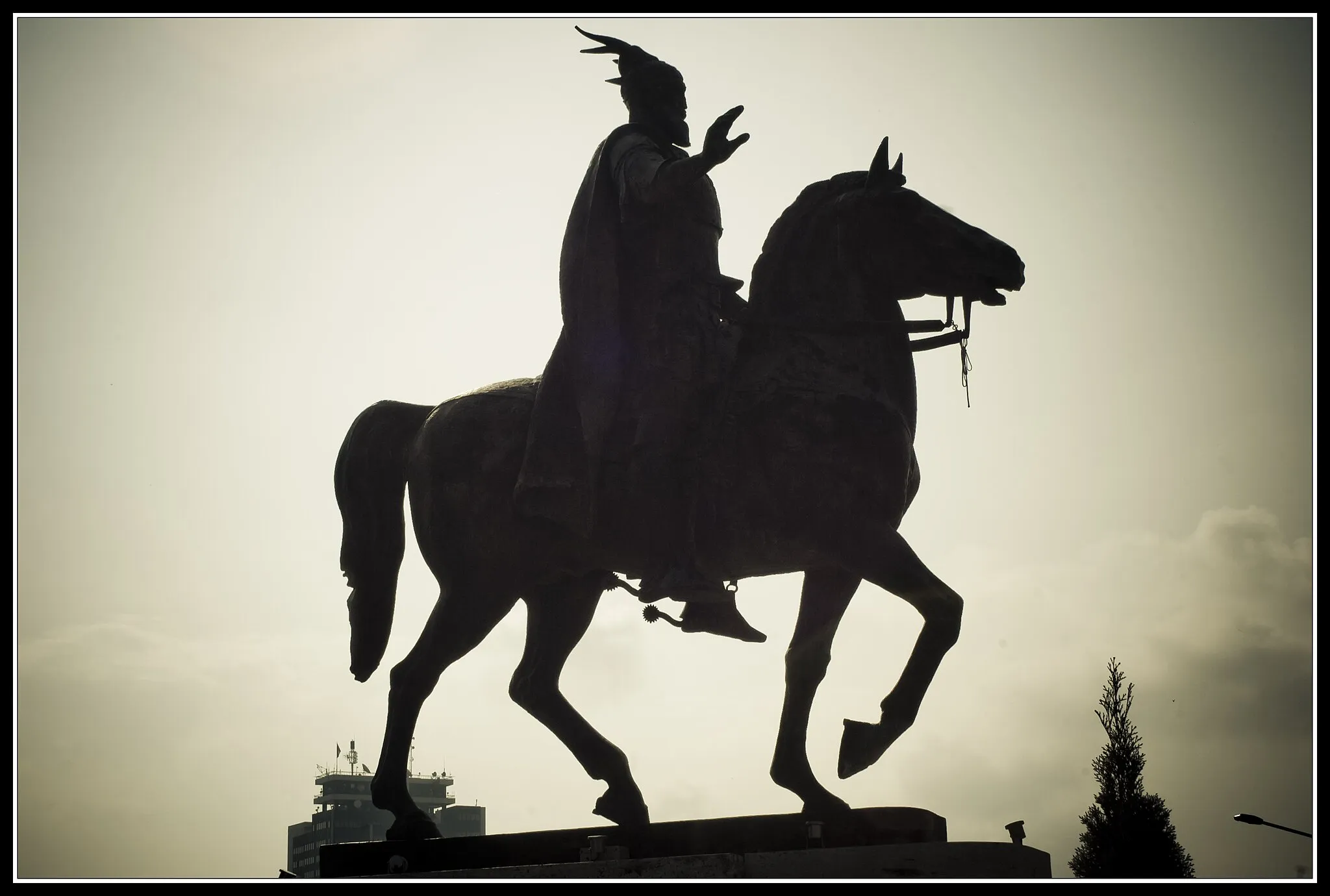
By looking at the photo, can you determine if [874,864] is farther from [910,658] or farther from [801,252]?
[801,252]

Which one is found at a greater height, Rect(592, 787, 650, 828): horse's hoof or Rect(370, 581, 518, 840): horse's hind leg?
Rect(370, 581, 518, 840): horse's hind leg

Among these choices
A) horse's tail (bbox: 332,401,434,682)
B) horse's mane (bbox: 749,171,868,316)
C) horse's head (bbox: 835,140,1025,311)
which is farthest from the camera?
horse's tail (bbox: 332,401,434,682)

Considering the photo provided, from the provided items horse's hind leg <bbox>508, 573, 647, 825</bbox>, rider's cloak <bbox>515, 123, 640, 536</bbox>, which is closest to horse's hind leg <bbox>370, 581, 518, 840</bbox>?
horse's hind leg <bbox>508, 573, 647, 825</bbox>

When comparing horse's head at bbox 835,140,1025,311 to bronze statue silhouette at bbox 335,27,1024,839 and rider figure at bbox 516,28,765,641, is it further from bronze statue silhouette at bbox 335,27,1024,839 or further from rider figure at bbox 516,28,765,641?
rider figure at bbox 516,28,765,641

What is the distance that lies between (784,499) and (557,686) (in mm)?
2202

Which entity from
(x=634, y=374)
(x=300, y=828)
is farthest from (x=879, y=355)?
(x=300, y=828)

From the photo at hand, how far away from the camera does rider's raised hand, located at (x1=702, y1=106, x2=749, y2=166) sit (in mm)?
9516

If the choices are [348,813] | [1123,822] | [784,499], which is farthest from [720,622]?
[348,813]

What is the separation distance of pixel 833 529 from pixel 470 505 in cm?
240

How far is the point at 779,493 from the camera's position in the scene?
31.7 feet

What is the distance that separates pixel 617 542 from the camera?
10.1m

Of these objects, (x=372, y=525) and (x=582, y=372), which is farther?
(x=372, y=525)

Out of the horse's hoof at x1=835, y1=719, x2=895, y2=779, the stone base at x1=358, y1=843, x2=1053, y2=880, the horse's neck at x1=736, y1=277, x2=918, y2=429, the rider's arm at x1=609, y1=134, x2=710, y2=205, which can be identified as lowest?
the stone base at x1=358, y1=843, x2=1053, y2=880

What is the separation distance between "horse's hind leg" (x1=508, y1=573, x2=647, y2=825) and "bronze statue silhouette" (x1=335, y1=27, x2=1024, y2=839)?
0.01 meters
